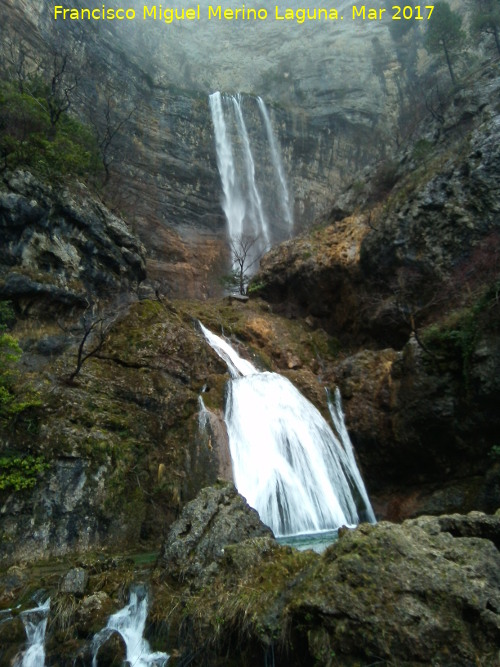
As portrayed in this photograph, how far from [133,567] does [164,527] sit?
8.75 feet

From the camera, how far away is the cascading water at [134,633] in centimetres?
477

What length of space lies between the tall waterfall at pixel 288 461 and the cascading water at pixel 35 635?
19.3 feet

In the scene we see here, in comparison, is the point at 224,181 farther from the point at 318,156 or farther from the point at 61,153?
the point at 61,153

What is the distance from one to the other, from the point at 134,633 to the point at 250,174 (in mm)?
34952

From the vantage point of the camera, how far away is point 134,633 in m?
5.12

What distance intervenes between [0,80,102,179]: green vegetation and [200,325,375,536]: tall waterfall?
9781 millimetres

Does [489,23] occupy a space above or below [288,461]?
above

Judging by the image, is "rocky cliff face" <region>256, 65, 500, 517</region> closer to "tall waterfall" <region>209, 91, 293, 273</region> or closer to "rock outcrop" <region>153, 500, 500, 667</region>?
"rock outcrop" <region>153, 500, 500, 667</region>

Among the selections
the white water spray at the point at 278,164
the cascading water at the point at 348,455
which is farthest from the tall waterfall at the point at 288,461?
the white water spray at the point at 278,164

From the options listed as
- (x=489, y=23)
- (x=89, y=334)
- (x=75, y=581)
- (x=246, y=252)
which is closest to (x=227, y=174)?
(x=246, y=252)

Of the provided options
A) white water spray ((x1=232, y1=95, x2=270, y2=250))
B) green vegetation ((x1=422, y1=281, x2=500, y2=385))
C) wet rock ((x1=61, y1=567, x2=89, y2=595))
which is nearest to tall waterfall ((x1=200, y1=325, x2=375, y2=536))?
green vegetation ((x1=422, y1=281, x2=500, y2=385))

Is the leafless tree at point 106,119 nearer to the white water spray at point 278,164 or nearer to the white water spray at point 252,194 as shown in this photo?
the white water spray at point 252,194

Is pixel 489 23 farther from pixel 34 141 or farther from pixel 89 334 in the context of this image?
pixel 89 334

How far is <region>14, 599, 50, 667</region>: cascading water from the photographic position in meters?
4.97
